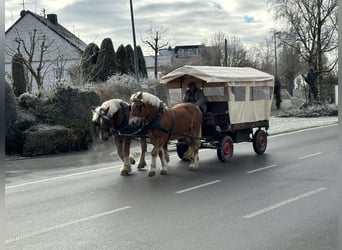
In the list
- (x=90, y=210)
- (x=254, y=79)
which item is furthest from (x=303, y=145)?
(x=90, y=210)

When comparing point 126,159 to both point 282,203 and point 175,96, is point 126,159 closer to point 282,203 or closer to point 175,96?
point 175,96

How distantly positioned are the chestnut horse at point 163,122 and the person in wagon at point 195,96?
1.85 ft

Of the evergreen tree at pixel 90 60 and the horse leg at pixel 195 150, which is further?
the evergreen tree at pixel 90 60

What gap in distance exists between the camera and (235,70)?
1347 centimetres

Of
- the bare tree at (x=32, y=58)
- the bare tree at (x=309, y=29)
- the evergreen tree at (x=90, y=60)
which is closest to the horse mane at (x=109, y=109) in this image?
the bare tree at (x=32, y=58)

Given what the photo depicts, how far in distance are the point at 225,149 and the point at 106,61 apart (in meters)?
20.3

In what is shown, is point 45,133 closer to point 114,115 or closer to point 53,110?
point 53,110


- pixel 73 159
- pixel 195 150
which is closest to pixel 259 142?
pixel 195 150

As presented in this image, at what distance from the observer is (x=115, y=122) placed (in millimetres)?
10477

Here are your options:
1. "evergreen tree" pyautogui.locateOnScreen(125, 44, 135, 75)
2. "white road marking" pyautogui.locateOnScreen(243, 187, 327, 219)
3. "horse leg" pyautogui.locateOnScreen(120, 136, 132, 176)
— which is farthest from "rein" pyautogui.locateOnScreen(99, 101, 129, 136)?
"evergreen tree" pyautogui.locateOnScreen(125, 44, 135, 75)

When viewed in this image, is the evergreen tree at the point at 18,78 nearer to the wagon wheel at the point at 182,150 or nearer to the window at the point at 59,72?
the window at the point at 59,72

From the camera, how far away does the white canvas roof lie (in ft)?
38.8

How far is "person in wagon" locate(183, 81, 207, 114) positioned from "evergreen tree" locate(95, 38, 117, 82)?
62.4ft

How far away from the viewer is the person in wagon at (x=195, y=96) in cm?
1204
